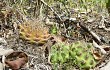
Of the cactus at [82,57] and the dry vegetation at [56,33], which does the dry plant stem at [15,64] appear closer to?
the dry vegetation at [56,33]

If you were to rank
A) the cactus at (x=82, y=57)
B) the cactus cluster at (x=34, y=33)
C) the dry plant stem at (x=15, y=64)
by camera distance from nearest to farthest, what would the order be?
1. the dry plant stem at (x=15, y=64)
2. the cactus at (x=82, y=57)
3. the cactus cluster at (x=34, y=33)

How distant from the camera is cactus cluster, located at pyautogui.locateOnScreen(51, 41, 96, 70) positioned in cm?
283

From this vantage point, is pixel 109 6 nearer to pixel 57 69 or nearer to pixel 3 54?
pixel 57 69

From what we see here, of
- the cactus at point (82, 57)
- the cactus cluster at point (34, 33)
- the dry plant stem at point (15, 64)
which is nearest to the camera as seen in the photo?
the dry plant stem at point (15, 64)

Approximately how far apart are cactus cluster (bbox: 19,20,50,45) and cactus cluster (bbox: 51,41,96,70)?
0.37 metres

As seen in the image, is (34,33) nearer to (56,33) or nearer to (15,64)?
(56,33)

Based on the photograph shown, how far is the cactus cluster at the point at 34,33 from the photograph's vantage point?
325 centimetres

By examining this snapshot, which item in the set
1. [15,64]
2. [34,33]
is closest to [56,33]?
[34,33]

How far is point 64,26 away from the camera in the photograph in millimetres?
3887

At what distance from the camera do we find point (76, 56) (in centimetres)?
284

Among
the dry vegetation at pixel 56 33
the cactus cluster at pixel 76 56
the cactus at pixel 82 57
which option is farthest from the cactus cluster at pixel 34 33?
the cactus at pixel 82 57

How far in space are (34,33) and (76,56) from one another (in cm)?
59

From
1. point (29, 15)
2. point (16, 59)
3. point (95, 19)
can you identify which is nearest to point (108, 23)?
point (95, 19)

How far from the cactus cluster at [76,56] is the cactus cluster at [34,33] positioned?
0.37 metres
